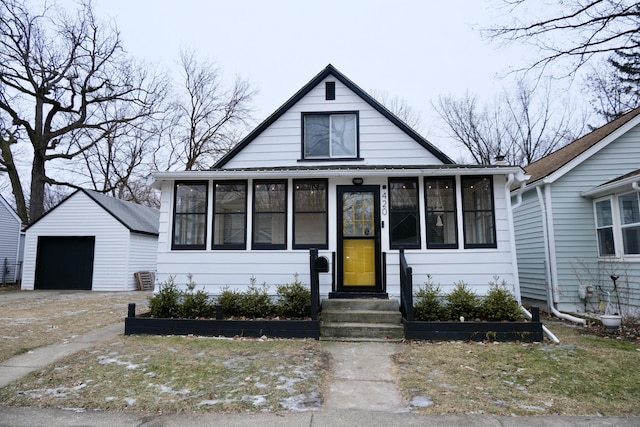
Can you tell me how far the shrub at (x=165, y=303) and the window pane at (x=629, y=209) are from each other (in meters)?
9.64

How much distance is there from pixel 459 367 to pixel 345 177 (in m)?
4.31

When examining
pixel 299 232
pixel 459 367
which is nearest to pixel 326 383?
pixel 459 367

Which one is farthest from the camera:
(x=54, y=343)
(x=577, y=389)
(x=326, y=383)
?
(x=54, y=343)

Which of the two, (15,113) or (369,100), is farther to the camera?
(15,113)

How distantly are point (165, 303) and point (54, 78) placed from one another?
18.1m

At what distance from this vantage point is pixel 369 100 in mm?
9383

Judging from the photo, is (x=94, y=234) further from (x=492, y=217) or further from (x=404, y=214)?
(x=492, y=217)

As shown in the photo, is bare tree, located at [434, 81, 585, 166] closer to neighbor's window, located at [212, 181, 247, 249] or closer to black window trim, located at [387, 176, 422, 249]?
black window trim, located at [387, 176, 422, 249]

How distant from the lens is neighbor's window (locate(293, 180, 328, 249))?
7680mm

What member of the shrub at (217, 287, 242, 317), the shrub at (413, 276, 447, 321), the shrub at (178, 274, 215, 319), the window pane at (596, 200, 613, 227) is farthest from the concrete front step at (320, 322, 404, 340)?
the window pane at (596, 200, 613, 227)

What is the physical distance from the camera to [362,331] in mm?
6289

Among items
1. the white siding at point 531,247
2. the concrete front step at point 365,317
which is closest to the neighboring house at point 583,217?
the white siding at point 531,247

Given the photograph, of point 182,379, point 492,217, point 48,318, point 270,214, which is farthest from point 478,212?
point 48,318

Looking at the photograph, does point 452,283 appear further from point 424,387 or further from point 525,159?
point 525,159
